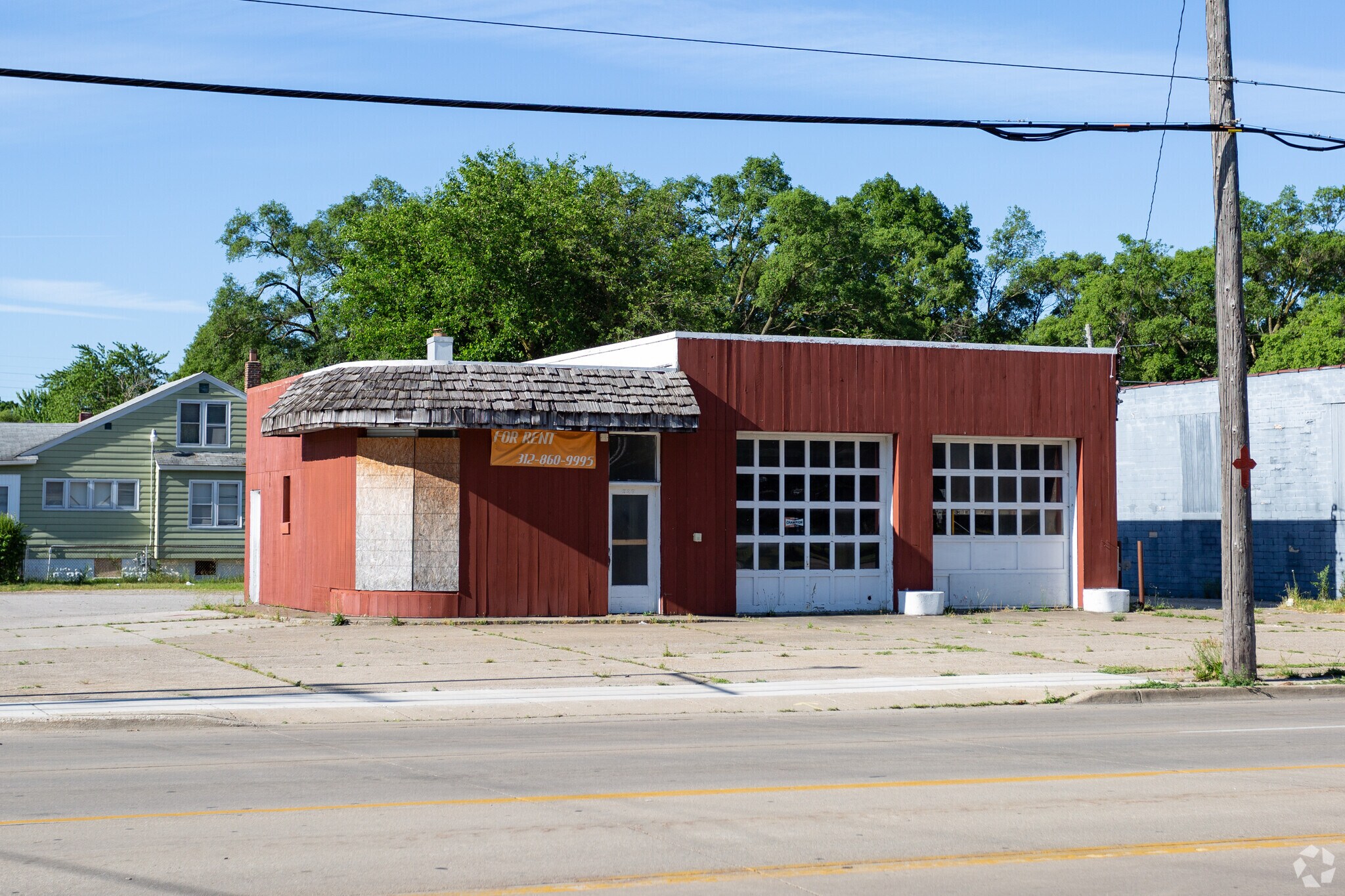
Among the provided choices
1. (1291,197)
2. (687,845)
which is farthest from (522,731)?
(1291,197)

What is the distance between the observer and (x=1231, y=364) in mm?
16859

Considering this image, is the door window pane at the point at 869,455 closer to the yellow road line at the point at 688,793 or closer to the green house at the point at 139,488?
the yellow road line at the point at 688,793

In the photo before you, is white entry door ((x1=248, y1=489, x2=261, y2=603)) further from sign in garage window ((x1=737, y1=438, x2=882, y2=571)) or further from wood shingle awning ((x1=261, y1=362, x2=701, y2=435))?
sign in garage window ((x1=737, y1=438, x2=882, y2=571))

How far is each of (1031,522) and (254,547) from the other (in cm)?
1577

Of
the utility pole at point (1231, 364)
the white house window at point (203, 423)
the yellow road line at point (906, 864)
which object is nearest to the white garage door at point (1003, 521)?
the utility pole at point (1231, 364)

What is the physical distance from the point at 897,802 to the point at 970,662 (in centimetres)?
974

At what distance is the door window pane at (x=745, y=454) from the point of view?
83.6 feet

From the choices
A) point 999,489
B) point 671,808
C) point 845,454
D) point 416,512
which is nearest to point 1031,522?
point 999,489

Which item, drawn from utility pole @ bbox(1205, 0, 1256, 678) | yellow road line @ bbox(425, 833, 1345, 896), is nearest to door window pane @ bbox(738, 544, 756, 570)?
utility pole @ bbox(1205, 0, 1256, 678)

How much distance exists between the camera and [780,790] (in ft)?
31.3

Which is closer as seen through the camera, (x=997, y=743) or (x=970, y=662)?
(x=997, y=743)

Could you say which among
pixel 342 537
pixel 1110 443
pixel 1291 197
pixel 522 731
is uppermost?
pixel 1291 197

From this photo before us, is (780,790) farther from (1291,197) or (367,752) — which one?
(1291,197)

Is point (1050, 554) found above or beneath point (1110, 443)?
beneath
